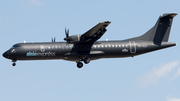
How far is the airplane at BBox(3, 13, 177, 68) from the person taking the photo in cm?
3105

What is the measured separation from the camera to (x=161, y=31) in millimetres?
34469

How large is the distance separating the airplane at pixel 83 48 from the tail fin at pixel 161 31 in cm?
51

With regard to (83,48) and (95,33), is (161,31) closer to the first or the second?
(95,33)

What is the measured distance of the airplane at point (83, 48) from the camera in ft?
102

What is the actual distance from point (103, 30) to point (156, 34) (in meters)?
7.61

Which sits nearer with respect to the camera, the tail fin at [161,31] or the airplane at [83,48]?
the airplane at [83,48]

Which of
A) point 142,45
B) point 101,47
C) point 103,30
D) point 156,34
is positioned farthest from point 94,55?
point 156,34

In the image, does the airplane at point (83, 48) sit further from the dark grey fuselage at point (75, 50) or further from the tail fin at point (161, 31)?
the tail fin at point (161, 31)

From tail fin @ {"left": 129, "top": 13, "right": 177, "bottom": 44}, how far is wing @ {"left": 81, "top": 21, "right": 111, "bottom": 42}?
554cm

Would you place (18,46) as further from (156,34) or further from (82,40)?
(156,34)

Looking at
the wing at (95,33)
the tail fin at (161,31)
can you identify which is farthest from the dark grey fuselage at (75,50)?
the tail fin at (161,31)

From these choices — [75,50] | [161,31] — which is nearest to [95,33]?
[75,50]

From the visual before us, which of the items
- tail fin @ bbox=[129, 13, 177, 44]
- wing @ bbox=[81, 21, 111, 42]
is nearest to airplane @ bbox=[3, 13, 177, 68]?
wing @ bbox=[81, 21, 111, 42]

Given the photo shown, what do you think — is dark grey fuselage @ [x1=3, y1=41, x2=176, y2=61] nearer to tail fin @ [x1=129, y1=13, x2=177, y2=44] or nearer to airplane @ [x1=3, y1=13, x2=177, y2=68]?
airplane @ [x1=3, y1=13, x2=177, y2=68]
